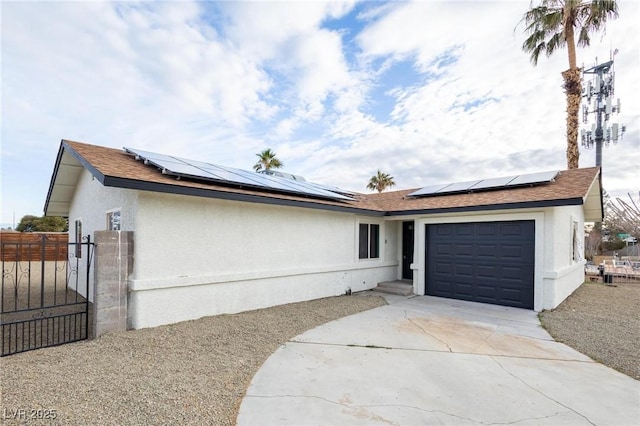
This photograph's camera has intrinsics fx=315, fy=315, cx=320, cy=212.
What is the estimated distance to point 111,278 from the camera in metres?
5.59

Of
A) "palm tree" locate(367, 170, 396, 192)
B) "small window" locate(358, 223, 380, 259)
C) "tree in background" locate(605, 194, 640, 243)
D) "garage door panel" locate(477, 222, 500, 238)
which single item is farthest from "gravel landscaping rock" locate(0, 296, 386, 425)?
"palm tree" locate(367, 170, 396, 192)

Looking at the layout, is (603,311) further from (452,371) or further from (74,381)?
(74,381)

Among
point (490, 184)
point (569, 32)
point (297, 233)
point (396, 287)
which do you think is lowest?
point (396, 287)

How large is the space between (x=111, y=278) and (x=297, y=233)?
4507mm

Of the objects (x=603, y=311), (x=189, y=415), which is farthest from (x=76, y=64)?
(x=603, y=311)

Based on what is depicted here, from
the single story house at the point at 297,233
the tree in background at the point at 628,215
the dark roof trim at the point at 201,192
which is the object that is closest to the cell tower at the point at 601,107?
the tree in background at the point at 628,215

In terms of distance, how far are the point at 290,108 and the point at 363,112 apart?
3276mm

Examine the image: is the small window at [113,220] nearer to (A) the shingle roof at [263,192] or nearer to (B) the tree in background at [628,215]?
(A) the shingle roof at [263,192]

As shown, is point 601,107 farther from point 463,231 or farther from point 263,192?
point 263,192

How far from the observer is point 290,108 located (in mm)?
13992

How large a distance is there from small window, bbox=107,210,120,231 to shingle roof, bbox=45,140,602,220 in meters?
1.23

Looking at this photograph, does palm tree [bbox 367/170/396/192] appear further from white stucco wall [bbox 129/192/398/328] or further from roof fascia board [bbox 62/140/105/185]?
roof fascia board [bbox 62/140/105/185]

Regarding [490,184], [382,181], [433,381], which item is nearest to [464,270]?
[490,184]

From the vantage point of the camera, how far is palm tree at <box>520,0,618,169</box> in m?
14.4
